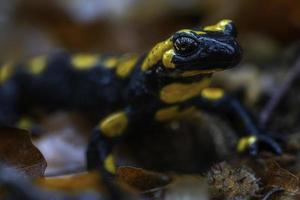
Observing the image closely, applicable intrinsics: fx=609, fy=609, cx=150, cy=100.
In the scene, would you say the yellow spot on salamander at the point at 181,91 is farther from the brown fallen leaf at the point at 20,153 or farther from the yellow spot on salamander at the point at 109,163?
the brown fallen leaf at the point at 20,153

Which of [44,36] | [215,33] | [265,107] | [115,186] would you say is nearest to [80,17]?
[44,36]

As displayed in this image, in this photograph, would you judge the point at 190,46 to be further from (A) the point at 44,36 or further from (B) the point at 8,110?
(A) the point at 44,36

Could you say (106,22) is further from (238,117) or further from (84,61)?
(238,117)

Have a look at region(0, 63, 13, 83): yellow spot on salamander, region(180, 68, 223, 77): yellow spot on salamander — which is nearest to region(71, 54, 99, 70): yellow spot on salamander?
region(0, 63, 13, 83): yellow spot on salamander

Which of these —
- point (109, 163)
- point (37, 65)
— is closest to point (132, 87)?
point (109, 163)

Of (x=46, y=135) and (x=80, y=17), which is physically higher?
(x=80, y=17)

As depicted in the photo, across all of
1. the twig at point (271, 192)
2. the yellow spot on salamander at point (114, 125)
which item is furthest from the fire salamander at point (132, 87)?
the twig at point (271, 192)
